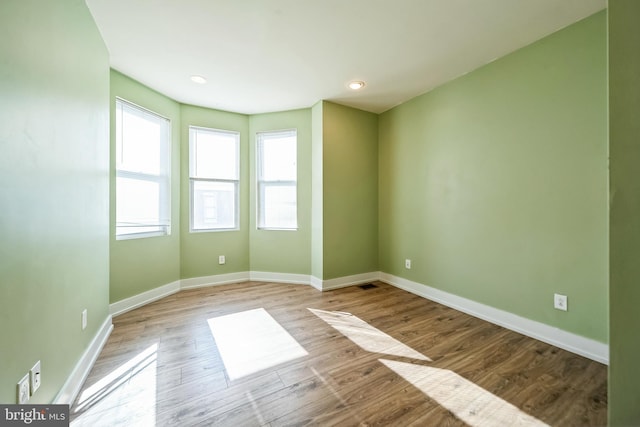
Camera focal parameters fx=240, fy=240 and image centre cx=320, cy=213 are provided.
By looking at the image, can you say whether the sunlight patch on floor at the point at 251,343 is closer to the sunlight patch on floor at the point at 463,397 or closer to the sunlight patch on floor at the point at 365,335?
the sunlight patch on floor at the point at 365,335

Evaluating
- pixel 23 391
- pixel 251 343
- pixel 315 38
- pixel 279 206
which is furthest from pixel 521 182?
pixel 23 391

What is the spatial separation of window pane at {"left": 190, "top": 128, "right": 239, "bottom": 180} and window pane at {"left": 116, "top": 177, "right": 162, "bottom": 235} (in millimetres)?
621

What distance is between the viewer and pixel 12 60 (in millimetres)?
996

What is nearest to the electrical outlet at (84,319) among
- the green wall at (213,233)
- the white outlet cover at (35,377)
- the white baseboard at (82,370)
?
the white baseboard at (82,370)

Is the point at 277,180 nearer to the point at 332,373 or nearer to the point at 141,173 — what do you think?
the point at 141,173

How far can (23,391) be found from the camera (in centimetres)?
103

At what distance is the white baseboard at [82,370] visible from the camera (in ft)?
4.34

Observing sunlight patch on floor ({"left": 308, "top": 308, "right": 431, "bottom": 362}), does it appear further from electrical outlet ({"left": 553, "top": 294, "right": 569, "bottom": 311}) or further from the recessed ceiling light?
the recessed ceiling light

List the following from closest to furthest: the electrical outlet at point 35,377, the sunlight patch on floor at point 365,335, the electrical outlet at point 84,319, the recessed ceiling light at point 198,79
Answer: the electrical outlet at point 35,377, the electrical outlet at point 84,319, the sunlight patch on floor at point 365,335, the recessed ceiling light at point 198,79

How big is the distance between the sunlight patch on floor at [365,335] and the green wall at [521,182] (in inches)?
44.0

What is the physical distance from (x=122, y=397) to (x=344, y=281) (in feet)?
8.25

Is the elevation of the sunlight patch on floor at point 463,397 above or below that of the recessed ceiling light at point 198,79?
below

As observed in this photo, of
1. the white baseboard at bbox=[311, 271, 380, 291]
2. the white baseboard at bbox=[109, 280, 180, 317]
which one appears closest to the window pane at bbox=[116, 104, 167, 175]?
the white baseboard at bbox=[109, 280, 180, 317]

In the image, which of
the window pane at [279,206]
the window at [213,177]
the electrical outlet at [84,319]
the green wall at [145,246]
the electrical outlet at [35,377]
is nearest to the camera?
the electrical outlet at [35,377]
